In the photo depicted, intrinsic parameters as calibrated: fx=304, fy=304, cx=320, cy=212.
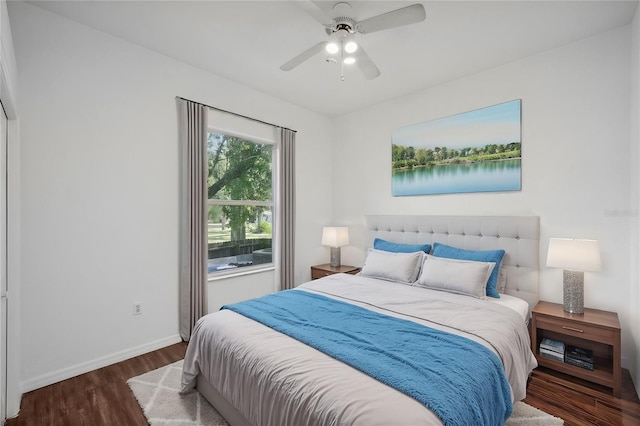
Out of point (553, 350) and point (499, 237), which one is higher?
point (499, 237)

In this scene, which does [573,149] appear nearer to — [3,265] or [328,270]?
[328,270]

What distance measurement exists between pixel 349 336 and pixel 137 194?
89.0 inches

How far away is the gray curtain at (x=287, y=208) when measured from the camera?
3.92 m

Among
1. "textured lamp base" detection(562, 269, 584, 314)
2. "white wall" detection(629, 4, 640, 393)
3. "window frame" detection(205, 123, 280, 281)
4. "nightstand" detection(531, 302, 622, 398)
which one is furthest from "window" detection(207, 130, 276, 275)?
"white wall" detection(629, 4, 640, 393)

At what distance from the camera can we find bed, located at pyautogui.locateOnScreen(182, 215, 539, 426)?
128cm

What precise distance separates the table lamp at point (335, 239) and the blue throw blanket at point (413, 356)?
189 centimetres

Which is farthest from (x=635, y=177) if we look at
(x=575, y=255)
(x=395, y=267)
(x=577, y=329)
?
(x=395, y=267)

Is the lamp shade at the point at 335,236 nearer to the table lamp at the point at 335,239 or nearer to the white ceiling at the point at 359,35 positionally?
the table lamp at the point at 335,239

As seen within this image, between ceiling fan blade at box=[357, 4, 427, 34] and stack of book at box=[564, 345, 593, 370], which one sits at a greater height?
ceiling fan blade at box=[357, 4, 427, 34]

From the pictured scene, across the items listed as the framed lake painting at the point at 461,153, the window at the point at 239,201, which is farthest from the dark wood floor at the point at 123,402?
the framed lake painting at the point at 461,153

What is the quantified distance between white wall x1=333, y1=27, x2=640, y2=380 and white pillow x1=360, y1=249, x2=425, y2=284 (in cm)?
78

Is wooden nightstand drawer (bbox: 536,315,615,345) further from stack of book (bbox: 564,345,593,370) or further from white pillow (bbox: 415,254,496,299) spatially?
white pillow (bbox: 415,254,496,299)

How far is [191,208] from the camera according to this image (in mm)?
3031

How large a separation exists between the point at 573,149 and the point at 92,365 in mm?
4476
